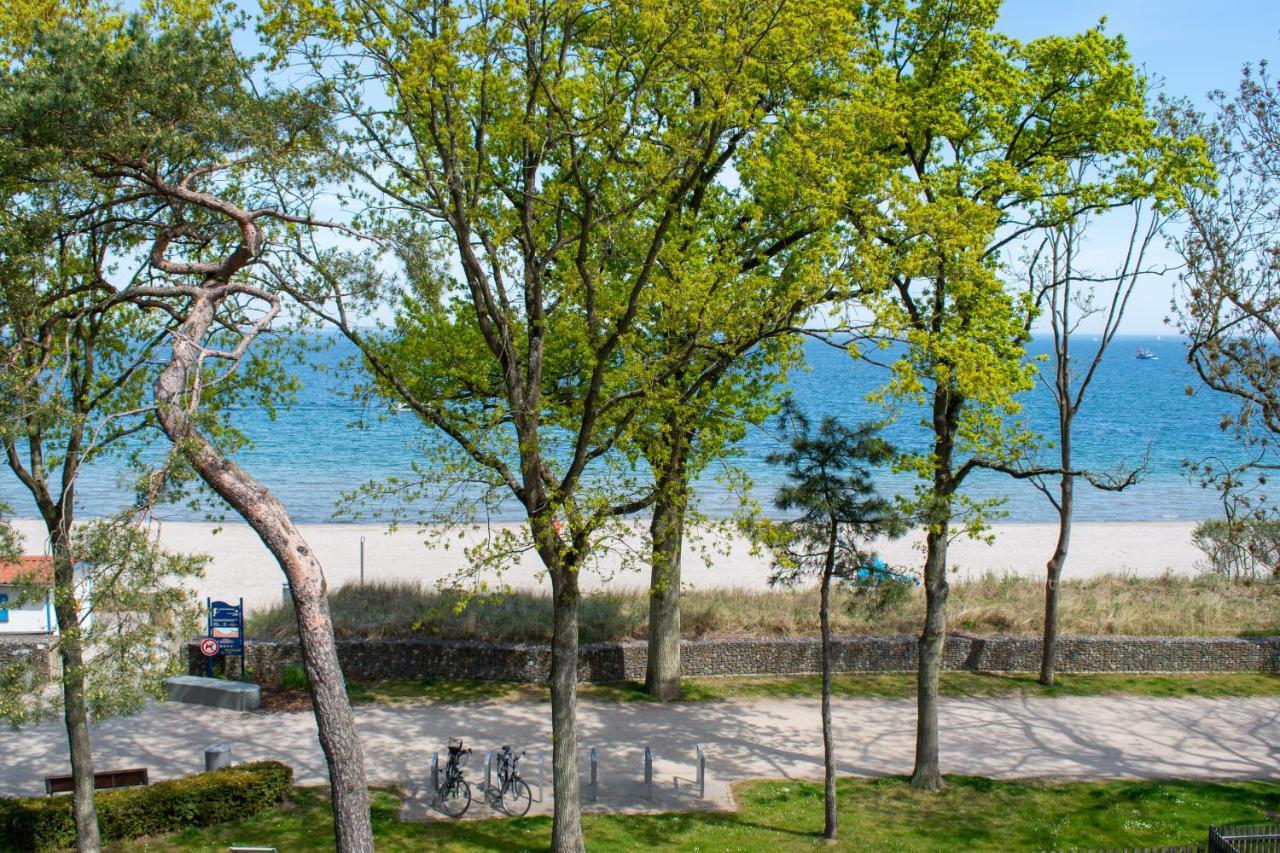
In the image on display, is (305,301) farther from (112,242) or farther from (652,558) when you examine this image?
(652,558)

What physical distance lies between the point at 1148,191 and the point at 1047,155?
1543 millimetres

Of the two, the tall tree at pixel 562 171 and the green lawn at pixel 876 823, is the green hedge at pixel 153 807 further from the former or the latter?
the tall tree at pixel 562 171

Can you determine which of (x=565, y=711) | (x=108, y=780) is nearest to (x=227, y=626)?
(x=108, y=780)

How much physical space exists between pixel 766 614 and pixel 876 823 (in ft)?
26.9

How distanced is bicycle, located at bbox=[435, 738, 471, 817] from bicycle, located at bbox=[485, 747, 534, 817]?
13.6 inches

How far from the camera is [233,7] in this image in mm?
13055

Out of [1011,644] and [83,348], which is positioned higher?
[83,348]

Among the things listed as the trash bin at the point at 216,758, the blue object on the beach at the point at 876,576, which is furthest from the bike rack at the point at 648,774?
the trash bin at the point at 216,758

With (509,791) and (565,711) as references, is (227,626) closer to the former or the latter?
(509,791)

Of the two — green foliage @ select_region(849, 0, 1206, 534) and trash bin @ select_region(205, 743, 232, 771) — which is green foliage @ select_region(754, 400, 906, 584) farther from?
trash bin @ select_region(205, 743, 232, 771)

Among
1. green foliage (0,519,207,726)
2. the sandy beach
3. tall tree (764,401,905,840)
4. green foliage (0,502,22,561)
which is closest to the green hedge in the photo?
green foliage (0,519,207,726)

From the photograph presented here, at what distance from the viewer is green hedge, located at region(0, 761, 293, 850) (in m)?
13.4

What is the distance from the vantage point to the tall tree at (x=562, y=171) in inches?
480

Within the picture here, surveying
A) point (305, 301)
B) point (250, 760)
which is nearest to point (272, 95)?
point (305, 301)
